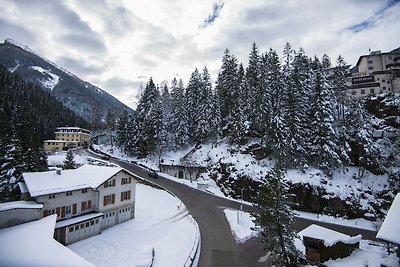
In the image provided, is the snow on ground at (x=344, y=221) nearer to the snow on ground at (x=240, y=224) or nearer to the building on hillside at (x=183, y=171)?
the snow on ground at (x=240, y=224)

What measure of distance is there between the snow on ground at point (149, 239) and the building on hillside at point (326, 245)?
11257mm

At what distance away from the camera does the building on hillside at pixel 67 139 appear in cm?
8500

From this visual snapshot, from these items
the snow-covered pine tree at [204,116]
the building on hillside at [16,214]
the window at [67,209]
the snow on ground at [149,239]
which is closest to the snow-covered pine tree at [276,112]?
the snow-covered pine tree at [204,116]

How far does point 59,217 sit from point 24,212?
6.59 meters

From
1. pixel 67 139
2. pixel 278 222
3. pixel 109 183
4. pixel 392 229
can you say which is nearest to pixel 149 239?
pixel 109 183

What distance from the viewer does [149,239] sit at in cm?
2622

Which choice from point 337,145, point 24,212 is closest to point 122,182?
point 24,212

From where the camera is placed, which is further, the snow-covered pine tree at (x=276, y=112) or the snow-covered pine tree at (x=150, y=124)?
the snow-covered pine tree at (x=150, y=124)

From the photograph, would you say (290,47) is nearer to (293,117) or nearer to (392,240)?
(293,117)

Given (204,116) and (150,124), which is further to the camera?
(150,124)

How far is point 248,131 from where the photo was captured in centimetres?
5066

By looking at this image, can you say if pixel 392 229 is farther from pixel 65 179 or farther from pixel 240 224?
pixel 65 179

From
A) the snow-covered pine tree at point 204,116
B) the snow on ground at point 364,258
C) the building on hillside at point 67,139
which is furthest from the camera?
the building on hillside at point 67,139

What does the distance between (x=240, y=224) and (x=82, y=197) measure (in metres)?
20.9
